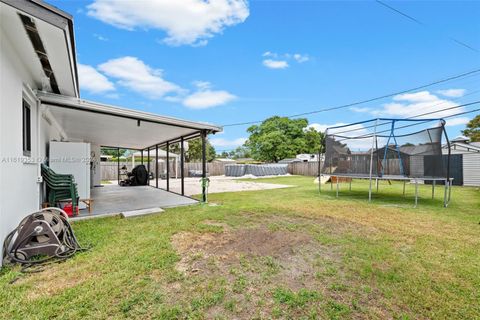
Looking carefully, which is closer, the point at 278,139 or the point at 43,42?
the point at 43,42

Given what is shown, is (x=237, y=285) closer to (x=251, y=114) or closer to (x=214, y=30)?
(x=214, y=30)

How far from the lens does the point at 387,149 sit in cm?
729

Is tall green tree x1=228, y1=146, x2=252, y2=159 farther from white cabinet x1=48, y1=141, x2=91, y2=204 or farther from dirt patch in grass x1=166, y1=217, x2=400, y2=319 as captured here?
dirt patch in grass x1=166, y1=217, x2=400, y2=319

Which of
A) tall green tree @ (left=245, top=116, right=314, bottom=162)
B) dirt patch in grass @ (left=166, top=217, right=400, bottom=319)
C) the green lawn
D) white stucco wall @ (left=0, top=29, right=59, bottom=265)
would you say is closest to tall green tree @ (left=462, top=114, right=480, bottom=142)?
tall green tree @ (left=245, top=116, right=314, bottom=162)

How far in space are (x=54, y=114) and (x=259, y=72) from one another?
55.6ft

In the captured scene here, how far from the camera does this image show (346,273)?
2.38 metres

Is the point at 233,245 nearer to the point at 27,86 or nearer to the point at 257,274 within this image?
the point at 257,274

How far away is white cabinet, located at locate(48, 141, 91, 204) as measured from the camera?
5277 millimetres

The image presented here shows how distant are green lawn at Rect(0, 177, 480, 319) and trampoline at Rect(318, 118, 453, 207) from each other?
8.91ft

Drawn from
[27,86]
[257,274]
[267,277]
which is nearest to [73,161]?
[27,86]

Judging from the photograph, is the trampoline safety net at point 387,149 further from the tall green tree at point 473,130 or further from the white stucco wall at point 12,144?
the tall green tree at point 473,130

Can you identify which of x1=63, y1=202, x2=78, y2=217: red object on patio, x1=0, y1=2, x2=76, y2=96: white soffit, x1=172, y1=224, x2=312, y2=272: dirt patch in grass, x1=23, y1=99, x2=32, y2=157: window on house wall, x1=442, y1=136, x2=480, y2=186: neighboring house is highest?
x1=0, y1=2, x2=76, y2=96: white soffit

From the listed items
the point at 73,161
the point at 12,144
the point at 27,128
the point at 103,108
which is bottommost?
the point at 73,161

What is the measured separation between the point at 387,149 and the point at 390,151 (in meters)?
0.11
